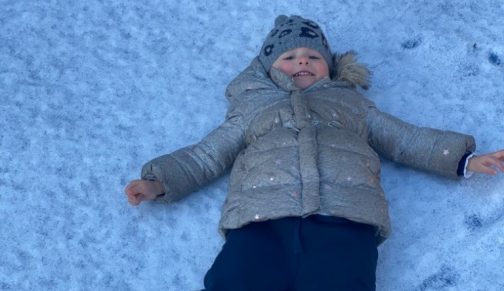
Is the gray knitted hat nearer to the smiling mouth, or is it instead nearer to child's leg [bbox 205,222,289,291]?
the smiling mouth

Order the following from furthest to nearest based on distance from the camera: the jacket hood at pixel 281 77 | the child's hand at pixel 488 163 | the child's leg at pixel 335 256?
the jacket hood at pixel 281 77, the child's hand at pixel 488 163, the child's leg at pixel 335 256

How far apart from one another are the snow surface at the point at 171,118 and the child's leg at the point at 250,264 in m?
0.16

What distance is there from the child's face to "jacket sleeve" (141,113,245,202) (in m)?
0.17

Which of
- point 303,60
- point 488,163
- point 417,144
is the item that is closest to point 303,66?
point 303,60

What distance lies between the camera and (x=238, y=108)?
174 cm

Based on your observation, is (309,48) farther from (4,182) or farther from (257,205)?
(4,182)

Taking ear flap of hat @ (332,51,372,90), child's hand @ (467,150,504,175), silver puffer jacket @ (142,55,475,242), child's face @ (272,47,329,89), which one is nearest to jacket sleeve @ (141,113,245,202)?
silver puffer jacket @ (142,55,475,242)

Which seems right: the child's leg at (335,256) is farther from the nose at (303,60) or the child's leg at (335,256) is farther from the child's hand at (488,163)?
the nose at (303,60)

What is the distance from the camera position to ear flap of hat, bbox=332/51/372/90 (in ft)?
5.90

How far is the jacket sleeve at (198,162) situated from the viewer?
1630 mm

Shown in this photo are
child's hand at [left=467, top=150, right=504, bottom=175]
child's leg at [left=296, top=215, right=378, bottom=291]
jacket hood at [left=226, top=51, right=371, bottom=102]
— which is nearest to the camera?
child's leg at [left=296, top=215, right=378, bottom=291]

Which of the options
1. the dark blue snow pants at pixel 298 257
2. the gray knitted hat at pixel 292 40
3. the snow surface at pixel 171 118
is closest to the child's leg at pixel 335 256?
the dark blue snow pants at pixel 298 257

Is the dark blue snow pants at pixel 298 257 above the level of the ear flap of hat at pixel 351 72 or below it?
below

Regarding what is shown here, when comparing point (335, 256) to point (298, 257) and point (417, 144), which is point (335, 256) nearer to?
point (298, 257)
